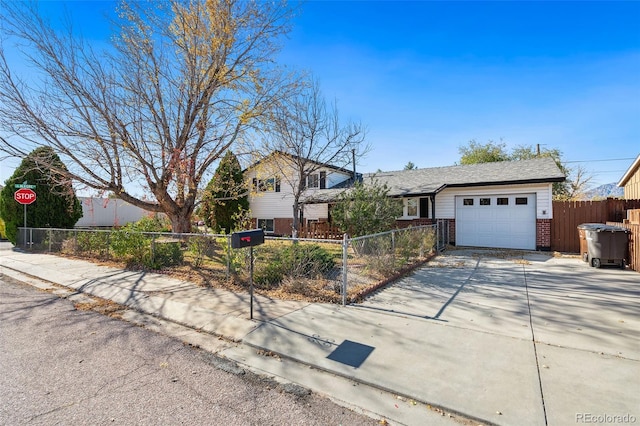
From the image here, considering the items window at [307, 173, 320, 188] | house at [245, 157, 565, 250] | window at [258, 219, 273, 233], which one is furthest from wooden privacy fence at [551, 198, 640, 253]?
window at [258, 219, 273, 233]

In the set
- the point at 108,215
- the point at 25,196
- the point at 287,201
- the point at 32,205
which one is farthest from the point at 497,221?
the point at 108,215

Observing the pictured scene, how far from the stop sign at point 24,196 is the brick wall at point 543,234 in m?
23.0

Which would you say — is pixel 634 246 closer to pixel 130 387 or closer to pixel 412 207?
pixel 412 207

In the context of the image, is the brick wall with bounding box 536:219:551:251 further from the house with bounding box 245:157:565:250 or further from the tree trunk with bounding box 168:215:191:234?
the tree trunk with bounding box 168:215:191:234

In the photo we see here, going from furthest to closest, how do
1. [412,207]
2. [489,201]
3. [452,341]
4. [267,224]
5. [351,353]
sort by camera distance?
[267,224]
[412,207]
[489,201]
[452,341]
[351,353]

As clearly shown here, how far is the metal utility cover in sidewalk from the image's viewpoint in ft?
11.4

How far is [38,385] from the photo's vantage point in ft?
10.1

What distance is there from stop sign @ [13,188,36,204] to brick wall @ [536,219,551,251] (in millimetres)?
23008

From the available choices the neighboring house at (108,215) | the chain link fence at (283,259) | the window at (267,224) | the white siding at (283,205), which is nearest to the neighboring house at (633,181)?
the chain link fence at (283,259)

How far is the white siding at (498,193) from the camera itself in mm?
12508

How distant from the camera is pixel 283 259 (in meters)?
6.71

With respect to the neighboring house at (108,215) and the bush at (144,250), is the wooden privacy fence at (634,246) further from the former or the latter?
the neighboring house at (108,215)

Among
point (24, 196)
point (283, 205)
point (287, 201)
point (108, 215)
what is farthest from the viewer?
point (108, 215)

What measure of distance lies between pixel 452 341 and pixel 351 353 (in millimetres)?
1348
